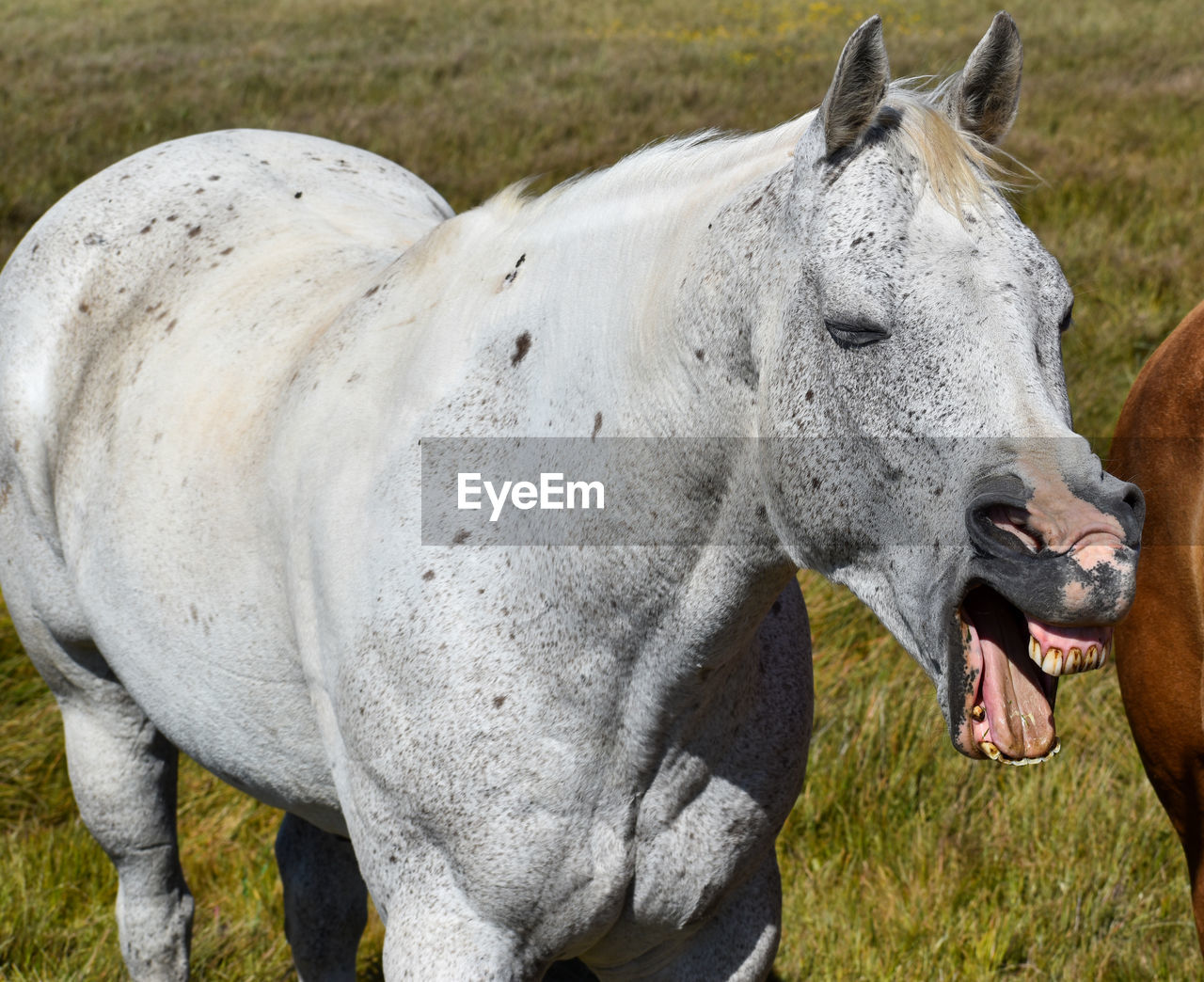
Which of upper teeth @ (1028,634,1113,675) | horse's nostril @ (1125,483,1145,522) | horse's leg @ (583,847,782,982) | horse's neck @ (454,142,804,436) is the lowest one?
horse's leg @ (583,847,782,982)

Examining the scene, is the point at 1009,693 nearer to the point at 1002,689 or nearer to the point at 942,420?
the point at 1002,689

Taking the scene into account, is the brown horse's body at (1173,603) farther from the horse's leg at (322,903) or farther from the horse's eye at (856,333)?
the horse's leg at (322,903)

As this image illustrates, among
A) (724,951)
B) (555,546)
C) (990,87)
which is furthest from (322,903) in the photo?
(990,87)

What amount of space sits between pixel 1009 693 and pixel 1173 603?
1089mm

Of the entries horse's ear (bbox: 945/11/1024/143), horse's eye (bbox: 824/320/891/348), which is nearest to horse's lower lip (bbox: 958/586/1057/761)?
horse's eye (bbox: 824/320/891/348)

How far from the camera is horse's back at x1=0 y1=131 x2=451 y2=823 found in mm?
1988

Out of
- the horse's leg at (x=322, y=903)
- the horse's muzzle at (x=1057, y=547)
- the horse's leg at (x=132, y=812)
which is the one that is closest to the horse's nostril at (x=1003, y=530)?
the horse's muzzle at (x=1057, y=547)

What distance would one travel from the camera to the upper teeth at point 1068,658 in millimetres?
1191

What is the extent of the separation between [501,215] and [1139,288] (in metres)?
5.11

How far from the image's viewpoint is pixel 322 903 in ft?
8.41

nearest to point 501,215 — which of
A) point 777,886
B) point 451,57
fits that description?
point 777,886

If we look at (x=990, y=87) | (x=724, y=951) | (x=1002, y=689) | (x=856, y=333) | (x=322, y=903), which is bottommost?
(x=322, y=903)

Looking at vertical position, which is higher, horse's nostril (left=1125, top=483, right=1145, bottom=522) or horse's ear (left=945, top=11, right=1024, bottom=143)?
horse's ear (left=945, top=11, right=1024, bottom=143)

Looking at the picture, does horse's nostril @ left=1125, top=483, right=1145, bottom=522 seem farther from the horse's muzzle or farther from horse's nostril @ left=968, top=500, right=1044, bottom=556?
horse's nostril @ left=968, top=500, right=1044, bottom=556
